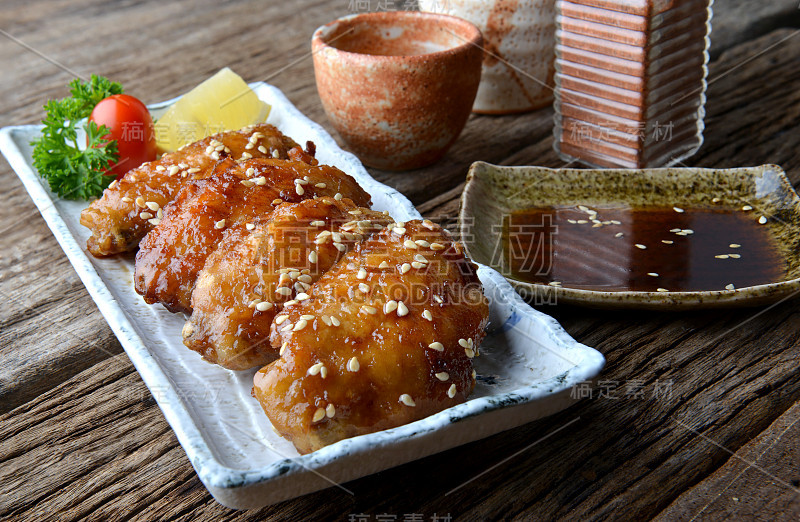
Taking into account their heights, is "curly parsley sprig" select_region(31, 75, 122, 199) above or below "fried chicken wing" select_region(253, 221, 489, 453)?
above

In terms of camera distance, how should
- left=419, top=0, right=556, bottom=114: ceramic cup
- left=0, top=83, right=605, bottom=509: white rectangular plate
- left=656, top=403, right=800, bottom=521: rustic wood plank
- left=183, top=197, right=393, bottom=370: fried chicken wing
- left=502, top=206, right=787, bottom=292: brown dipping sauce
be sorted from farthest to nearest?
left=419, top=0, right=556, bottom=114: ceramic cup, left=502, top=206, right=787, bottom=292: brown dipping sauce, left=183, top=197, right=393, bottom=370: fried chicken wing, left=656, top=403, right=800, bottom=521: rustic wood plank, left=0, top=83, right=605, bottom=509: white rectangular plate

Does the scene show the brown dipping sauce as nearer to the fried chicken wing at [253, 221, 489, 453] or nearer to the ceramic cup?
the fried chicken wing at [253, 221, 489, 453]

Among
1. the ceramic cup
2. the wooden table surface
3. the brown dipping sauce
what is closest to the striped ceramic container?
the wooden table surface

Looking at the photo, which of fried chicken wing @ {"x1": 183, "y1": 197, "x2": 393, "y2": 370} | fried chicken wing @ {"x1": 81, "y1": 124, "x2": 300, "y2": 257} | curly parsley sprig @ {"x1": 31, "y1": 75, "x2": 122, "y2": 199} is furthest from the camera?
curly parsley sprig @ {"x1": 31, "y1": 75, "x2": 122, "y2": 199}

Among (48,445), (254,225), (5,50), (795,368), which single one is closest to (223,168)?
(254,225)

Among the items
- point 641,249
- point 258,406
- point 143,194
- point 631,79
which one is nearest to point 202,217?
point 143,194

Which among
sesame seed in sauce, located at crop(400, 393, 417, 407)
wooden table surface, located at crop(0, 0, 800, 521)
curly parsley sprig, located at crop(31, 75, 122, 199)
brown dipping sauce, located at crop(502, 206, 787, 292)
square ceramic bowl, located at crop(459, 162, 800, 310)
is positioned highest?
curly parsley sprig, located at crop(31, 75, 122, 199)

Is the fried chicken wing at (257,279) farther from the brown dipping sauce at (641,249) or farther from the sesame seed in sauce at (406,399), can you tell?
the brown dipping sauce at (641,249)
